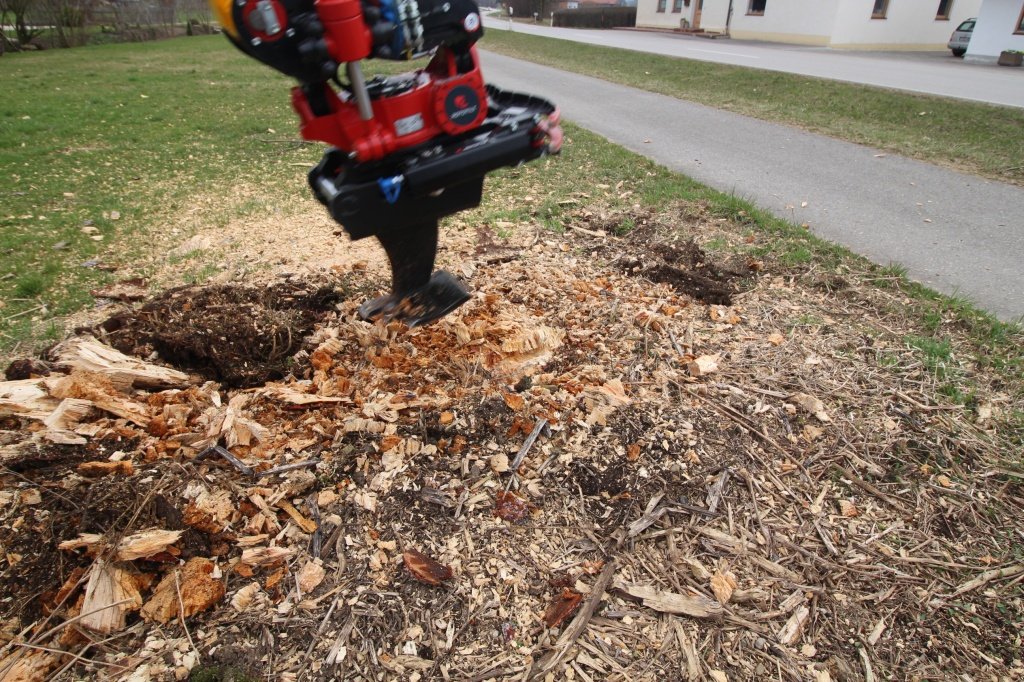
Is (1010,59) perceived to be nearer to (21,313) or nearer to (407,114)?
(407,114)

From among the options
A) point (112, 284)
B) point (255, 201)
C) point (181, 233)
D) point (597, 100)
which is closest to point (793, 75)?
point (597, 100)

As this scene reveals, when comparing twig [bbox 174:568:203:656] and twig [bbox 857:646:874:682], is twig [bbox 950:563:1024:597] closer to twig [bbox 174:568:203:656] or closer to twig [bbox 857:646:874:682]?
twig [bbox 857:646:874:682]

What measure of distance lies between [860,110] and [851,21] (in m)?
14.4

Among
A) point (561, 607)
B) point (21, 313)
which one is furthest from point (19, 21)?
point (561, 607)

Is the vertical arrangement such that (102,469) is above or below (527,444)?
above

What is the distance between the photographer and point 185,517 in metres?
2.24

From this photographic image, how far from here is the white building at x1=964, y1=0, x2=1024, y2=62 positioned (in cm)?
1598

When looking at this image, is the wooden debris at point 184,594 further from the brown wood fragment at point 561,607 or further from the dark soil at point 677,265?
the dark soil at point 677,265

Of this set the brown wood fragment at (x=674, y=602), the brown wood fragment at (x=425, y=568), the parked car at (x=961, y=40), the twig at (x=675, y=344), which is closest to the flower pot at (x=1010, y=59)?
the parked car at (x=961, y=40)

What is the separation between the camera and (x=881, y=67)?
14.5 metres

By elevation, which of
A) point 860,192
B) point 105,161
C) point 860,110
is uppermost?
point 105,161

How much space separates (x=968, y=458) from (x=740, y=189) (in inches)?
156

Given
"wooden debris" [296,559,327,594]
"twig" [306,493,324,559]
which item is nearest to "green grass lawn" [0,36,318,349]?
"twig" [306,493,324,559]

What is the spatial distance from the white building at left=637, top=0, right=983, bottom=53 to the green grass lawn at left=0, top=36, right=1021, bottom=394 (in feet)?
57.8
